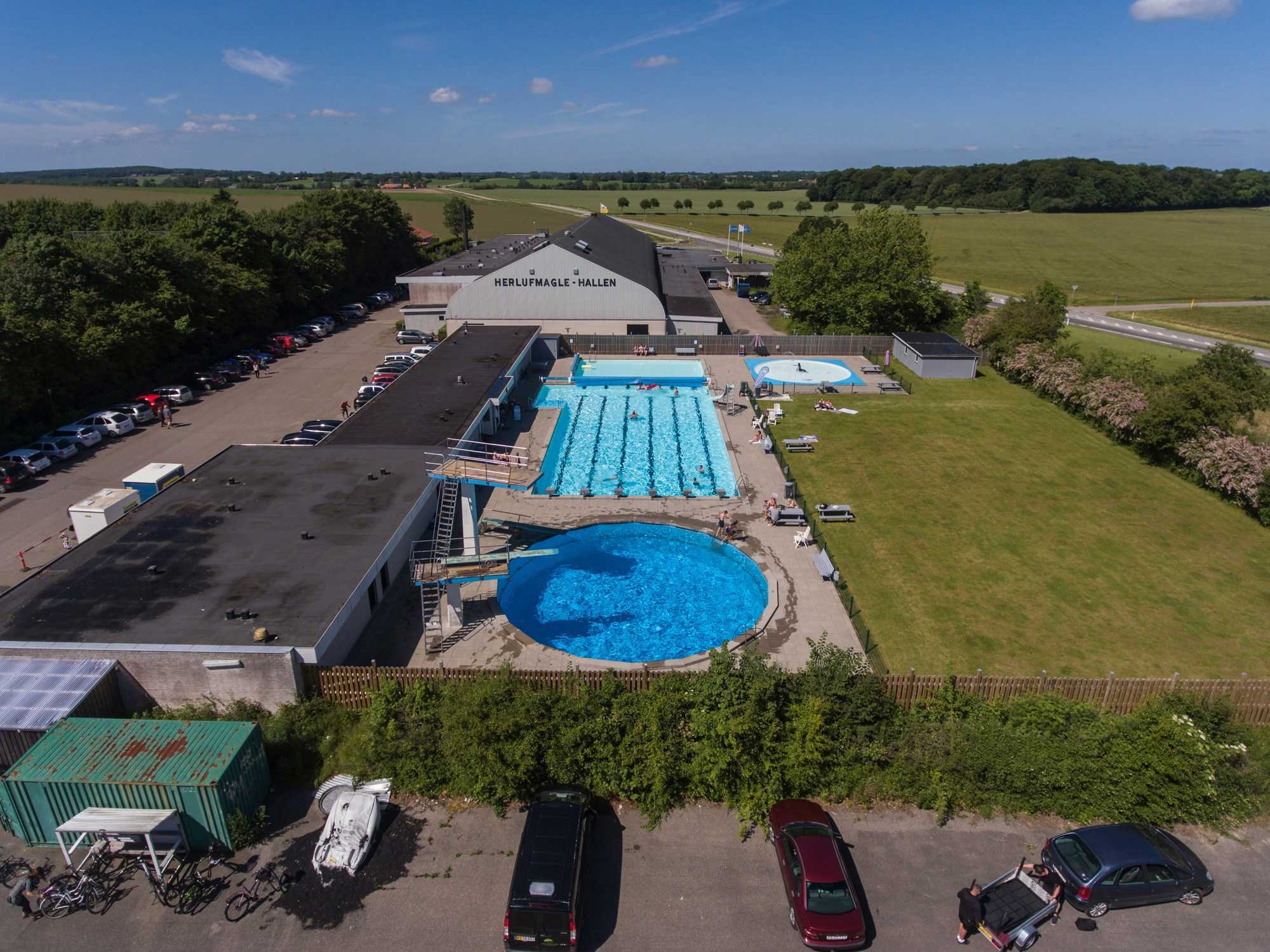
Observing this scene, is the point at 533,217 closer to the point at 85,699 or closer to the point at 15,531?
the point at 15,531

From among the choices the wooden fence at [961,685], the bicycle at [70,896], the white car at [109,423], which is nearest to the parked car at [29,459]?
the white car at [109,423]

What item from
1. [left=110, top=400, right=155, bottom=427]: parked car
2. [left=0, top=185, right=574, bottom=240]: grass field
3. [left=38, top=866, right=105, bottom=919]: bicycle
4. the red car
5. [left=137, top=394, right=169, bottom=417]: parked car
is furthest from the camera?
[left=0, top=185, right=574, bottom=240]: grass field

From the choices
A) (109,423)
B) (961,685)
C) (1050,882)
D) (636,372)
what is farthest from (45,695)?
(636,372)

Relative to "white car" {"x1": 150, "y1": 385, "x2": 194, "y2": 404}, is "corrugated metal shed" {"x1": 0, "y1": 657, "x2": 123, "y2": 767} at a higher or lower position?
higher

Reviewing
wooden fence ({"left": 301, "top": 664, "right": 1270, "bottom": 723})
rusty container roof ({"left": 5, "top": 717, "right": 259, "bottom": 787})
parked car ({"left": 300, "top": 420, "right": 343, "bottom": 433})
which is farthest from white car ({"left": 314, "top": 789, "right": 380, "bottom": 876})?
parked car ({"left": 300, "top": 420, "right": 343, "bottom": 433})

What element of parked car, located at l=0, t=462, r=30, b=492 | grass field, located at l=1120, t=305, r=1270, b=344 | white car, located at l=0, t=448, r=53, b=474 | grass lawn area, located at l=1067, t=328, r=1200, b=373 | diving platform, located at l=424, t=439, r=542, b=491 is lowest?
parked car, located at l=0, t=462, r=30, b=492

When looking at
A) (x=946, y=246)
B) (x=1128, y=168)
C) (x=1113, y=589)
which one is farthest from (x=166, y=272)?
(x=1128, y=168)

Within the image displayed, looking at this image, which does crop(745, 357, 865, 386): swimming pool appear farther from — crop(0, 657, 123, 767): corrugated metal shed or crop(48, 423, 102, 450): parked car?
crop(0, 657, 123, 767): corrugated metal shed

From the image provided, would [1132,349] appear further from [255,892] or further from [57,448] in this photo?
[57,448]
